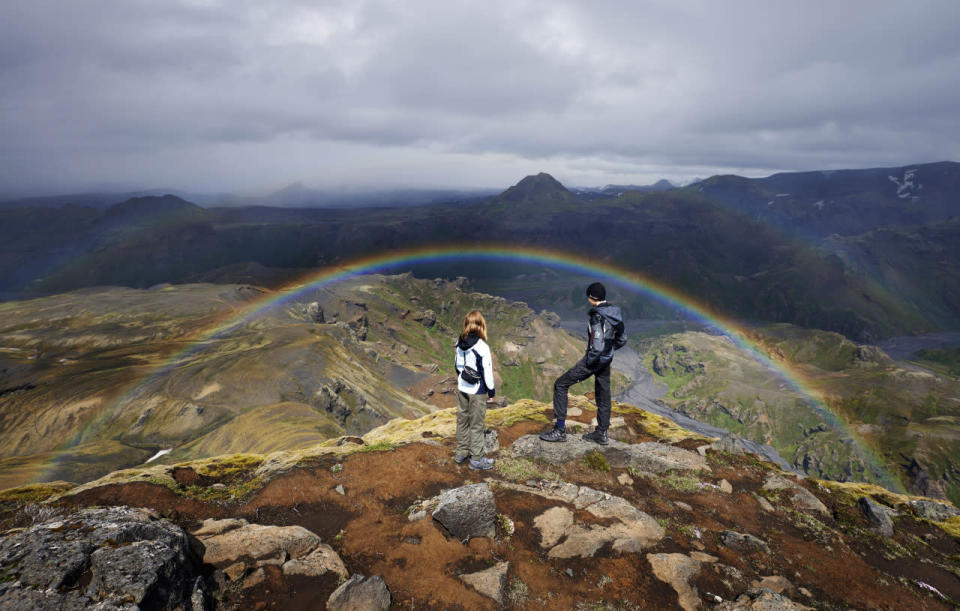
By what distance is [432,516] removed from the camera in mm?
11102

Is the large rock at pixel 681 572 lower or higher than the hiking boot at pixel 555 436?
higher

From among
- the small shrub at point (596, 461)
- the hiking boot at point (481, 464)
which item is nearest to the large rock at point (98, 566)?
the hiking boot at point (481, 464)

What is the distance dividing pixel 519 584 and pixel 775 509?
11.4 metres

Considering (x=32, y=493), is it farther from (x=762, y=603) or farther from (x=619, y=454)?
(x=762, y=603)

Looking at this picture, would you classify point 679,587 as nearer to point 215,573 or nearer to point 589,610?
point 589,610

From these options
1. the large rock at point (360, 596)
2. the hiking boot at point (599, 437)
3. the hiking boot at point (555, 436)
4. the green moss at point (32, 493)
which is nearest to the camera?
the large rock at point (360, 596)

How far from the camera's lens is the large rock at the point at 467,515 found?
10.6 metres

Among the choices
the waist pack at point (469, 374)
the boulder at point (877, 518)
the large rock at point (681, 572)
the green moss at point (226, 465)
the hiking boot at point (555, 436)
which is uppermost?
the waist pack at point (469, 374)

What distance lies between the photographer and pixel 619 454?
17.0 meters

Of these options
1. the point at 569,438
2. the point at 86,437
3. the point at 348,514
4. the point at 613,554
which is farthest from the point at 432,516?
the point at 86,437

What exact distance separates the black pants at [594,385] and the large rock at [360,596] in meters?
9.06

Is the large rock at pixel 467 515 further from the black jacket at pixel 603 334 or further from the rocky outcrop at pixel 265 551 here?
the black jacket at pixel 603 334

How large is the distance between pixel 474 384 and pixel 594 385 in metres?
5.99

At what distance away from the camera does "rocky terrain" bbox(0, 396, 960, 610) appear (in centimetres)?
762
